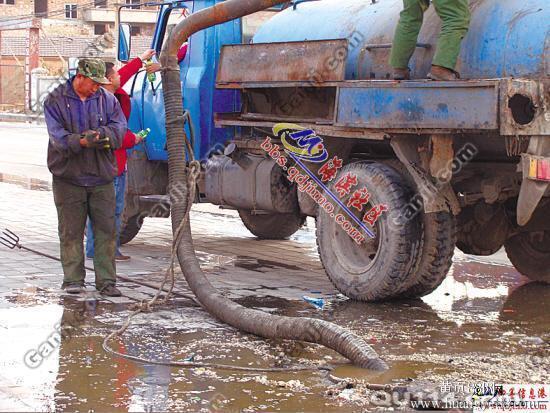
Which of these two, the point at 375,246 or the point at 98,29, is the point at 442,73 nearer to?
the point at 375,246

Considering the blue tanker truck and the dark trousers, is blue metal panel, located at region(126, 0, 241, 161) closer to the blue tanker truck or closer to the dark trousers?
the blue tanker truck

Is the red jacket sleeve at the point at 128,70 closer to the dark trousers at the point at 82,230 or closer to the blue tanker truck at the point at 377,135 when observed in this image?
the blue tanker truck at the point at 377,135

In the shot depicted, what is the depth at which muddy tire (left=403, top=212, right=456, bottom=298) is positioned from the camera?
7.71m

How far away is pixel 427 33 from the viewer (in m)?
7.83

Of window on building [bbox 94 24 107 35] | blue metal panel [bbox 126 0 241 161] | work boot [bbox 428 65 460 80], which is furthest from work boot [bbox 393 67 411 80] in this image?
window on building [bbox 94 24 107 35]

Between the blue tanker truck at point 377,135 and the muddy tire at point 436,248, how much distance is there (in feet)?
0.04

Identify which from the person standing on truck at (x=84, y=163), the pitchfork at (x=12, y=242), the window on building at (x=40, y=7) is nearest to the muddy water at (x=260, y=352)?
the person standing on truck at (x=84, y=163)

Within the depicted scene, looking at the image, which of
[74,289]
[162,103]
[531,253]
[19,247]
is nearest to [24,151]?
[19,247]

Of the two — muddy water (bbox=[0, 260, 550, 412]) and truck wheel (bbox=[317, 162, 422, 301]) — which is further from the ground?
truck wheel (bbox=[317, 162, 422, 301])

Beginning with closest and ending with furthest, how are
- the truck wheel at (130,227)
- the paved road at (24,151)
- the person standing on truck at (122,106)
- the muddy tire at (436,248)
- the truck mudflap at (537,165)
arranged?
the truck mudflap at (537,165) < the muddy tire at (436,248) < the person standing on truck at (122,106) < the truck wheel at (130,227) < the paved road at (24,151)

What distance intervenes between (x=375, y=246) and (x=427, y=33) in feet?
5.53

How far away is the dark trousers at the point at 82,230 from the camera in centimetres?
813

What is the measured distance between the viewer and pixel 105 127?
7.99 m

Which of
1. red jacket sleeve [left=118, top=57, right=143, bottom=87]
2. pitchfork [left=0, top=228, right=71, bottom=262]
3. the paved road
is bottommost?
the paved road
